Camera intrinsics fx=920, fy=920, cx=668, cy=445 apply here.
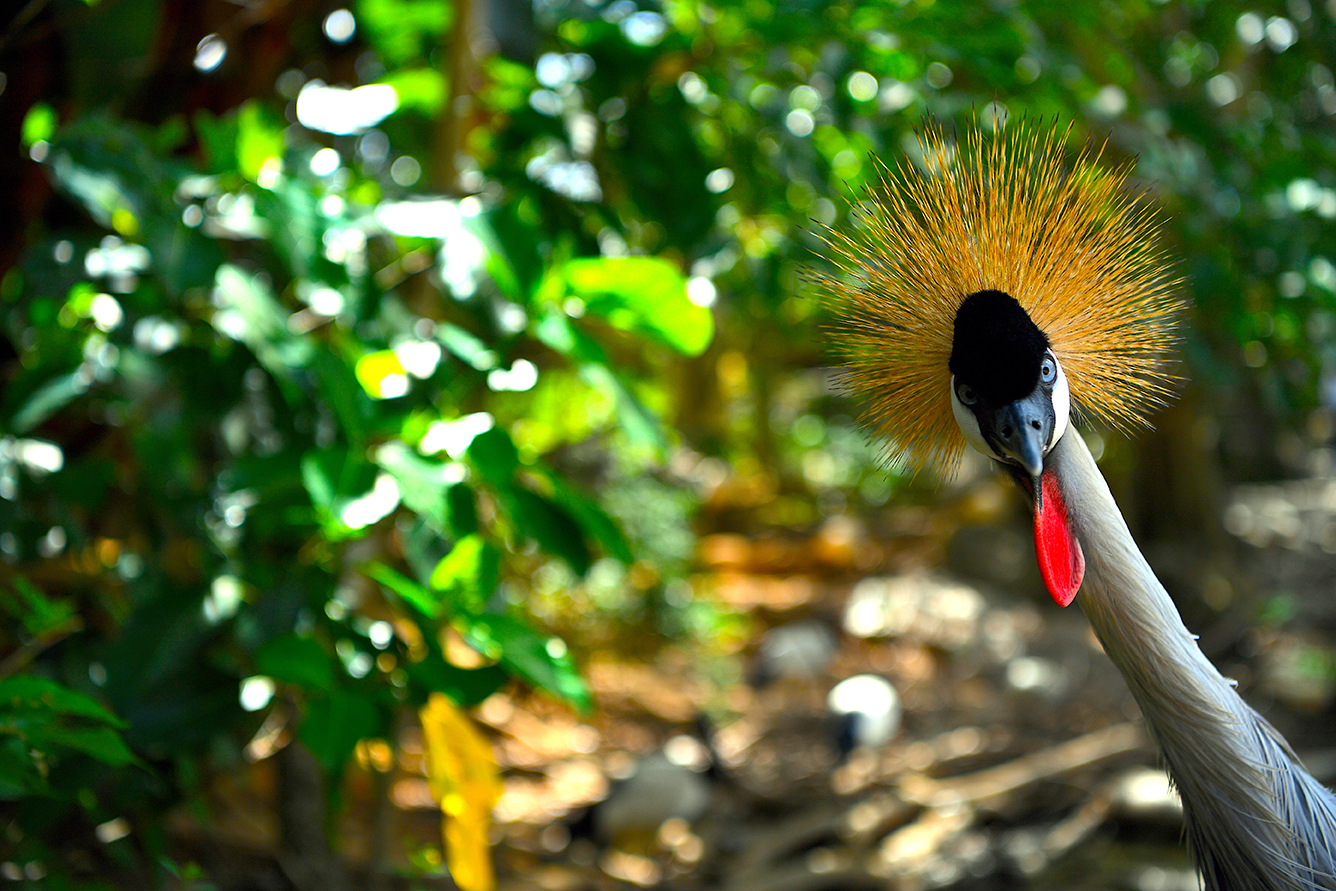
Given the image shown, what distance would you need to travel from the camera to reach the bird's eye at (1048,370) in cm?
82

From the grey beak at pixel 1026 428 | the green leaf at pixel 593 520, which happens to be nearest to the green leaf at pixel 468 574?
the green leaf at pixel 593 520

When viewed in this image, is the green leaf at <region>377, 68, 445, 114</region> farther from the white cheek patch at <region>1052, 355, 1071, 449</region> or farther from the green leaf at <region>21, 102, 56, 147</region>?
the white cheek patch at <region>1052, 355, 1071, 449</region>

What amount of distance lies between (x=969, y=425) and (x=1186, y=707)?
1.08 ft

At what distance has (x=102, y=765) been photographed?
3.46 ft

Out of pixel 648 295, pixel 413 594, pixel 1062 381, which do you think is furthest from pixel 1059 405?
pixel 413 594

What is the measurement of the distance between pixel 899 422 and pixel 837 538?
184 inches

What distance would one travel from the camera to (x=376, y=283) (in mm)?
1258

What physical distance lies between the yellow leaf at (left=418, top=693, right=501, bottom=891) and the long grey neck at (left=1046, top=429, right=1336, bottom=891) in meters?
0.73

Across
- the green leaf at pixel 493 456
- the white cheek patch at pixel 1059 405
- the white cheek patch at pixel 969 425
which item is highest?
the white cheek patch at pixel 1059 405

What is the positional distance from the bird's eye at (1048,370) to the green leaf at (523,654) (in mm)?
599

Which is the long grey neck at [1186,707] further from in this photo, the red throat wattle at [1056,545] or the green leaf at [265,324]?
the green leaf at [265,324]

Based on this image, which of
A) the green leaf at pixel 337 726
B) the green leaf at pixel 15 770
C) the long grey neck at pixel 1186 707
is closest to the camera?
the green leaf at pixel 15 770

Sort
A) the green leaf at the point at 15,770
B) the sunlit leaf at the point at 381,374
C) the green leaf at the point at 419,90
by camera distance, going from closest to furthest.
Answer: the green leaf at the point at 15,770 < the sunlit leaf at the point at 381,374 < the green leaf at the point at 419,90

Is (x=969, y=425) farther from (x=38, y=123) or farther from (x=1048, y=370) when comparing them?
(x=38, y=123)
